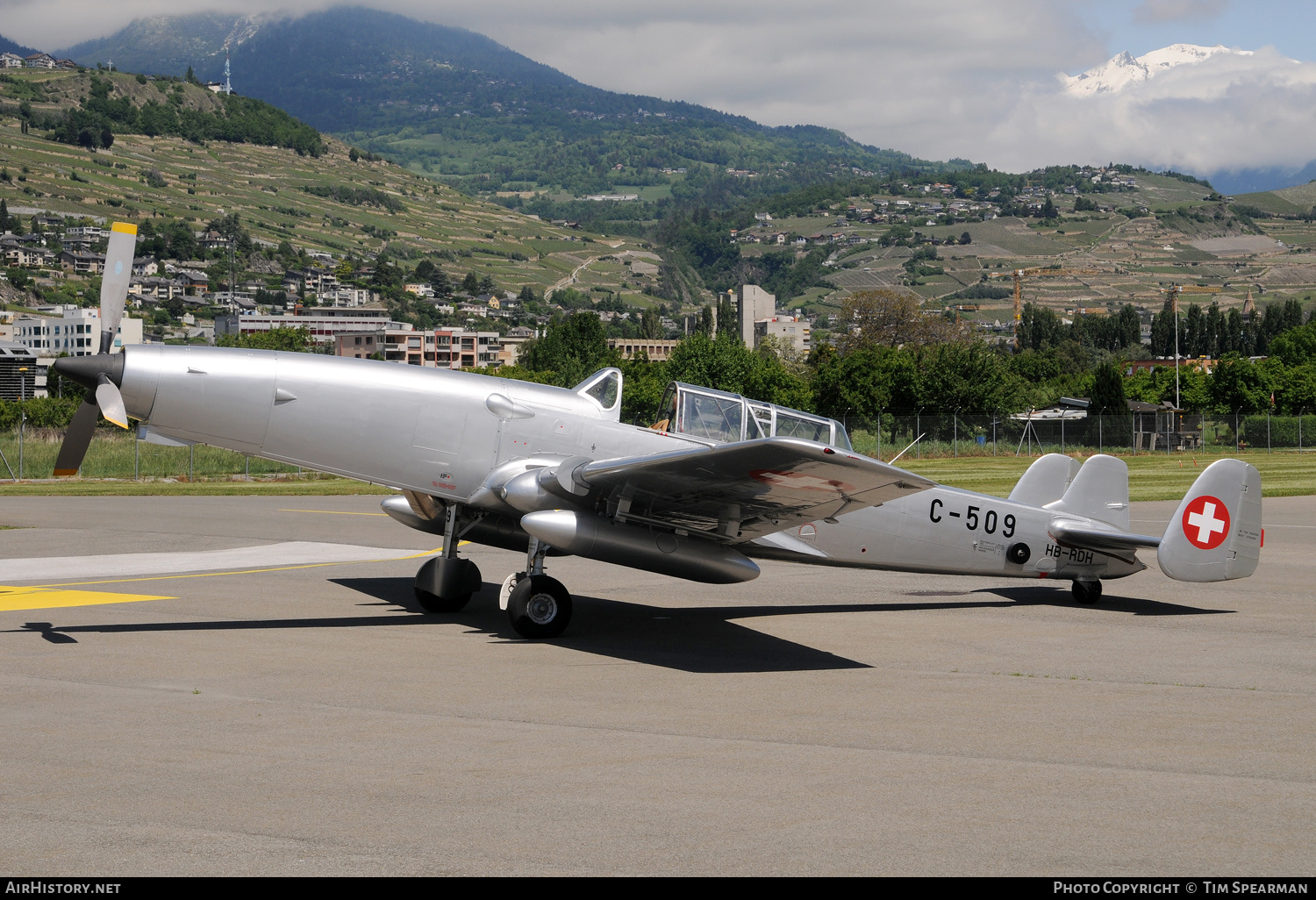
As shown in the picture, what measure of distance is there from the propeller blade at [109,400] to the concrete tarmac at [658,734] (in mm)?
2097

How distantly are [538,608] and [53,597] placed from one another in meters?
6.35

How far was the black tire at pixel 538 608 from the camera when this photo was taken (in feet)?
36.9

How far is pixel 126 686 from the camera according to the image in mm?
8727

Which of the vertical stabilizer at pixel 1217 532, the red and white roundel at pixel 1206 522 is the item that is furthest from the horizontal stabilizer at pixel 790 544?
the red and white roundel at pixel 1206 522

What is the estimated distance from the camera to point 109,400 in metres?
10.4

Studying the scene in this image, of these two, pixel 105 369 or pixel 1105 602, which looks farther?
pixel 1105 602

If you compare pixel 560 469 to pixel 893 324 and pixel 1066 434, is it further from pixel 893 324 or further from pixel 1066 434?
pixel 893 324

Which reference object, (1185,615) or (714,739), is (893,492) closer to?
(714,739)

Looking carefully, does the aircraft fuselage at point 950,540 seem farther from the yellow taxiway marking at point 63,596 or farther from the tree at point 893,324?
the tree at point 893,324

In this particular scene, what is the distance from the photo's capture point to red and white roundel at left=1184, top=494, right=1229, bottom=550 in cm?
1295

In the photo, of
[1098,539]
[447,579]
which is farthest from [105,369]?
[1098,539]

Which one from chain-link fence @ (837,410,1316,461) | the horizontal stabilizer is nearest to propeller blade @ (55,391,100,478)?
the horizontal stabilizer

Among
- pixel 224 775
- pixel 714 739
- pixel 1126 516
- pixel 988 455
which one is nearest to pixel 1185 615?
pixel 1126 516
